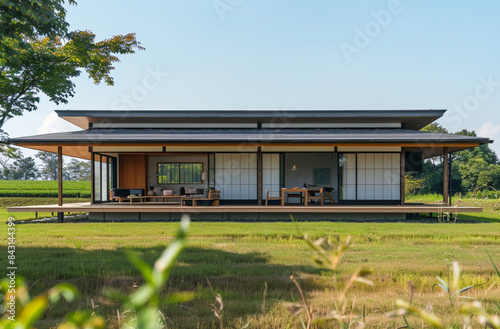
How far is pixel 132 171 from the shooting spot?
14633 millimetres

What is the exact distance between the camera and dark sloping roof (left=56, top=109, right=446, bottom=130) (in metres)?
13.4

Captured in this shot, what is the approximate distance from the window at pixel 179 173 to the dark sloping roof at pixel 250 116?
6.91ft

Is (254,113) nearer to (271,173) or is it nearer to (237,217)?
(271,173)

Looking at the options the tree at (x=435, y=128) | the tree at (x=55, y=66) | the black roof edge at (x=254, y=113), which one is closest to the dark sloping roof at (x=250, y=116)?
the black roof edge at (x=254, y=113)

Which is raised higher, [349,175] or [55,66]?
[55,66]

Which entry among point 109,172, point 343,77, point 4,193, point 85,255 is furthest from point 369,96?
point 4,193

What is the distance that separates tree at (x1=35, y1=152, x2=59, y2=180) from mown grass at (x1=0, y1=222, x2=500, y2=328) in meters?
44.3

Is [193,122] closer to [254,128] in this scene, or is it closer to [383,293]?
[254,128]

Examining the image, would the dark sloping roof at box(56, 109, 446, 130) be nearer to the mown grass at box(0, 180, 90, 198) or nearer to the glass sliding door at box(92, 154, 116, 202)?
the glass sliding door at box(92, 154, 116, 202)

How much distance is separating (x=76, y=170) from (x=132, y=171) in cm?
3869

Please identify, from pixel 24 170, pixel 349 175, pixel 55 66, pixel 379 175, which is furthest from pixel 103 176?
pixel 24 170

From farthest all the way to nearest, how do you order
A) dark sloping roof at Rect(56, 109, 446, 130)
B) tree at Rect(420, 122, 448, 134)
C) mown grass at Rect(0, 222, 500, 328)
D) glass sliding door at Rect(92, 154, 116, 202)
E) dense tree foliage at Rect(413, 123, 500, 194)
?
tree at Rect(420, 122, 448, 134)
dense tree foliage at Rect(413, 123, 500, 194)
dark sloping roof at Rect(56, 109, 446, 130)
glass sliding door at Rect(92, 154, 116, 202)
mown grass at Rect(0, 222, 500, 328)

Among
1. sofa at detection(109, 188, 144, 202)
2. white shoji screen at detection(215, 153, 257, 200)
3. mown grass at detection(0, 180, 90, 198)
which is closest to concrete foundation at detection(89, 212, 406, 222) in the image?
sofa at detection(109, 188, 144, 202)

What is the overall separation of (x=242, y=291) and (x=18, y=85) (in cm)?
1105
